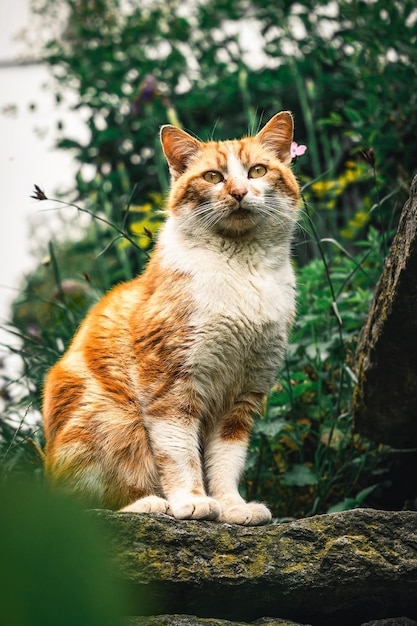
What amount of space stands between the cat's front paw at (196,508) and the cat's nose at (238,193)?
855 mm

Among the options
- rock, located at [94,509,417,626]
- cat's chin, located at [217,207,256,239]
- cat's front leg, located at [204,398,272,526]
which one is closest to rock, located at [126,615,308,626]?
rock, located at [94,509,417,626]

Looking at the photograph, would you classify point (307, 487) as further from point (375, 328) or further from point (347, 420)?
point (375, 328)

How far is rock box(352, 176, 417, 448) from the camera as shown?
1.76 meters

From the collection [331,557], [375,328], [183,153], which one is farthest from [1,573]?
[183,153]

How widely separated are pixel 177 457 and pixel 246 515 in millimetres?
231

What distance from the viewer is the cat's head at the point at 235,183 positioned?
2.12 m

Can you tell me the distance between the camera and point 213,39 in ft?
15.5

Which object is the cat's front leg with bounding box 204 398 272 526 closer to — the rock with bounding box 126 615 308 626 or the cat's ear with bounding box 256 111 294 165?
the rock with bounding box 126 615 308 626

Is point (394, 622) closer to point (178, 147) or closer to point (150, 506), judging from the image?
point (150, 506)

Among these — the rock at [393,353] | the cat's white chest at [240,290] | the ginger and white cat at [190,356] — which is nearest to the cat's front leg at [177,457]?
the ginger and white cat at [190,356]

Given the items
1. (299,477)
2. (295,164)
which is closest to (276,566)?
(299,477)

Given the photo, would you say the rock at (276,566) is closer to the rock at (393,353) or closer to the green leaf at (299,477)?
the rock at (393,353)

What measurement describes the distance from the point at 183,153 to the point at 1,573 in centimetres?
207

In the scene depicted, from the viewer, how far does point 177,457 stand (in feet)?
6.15
